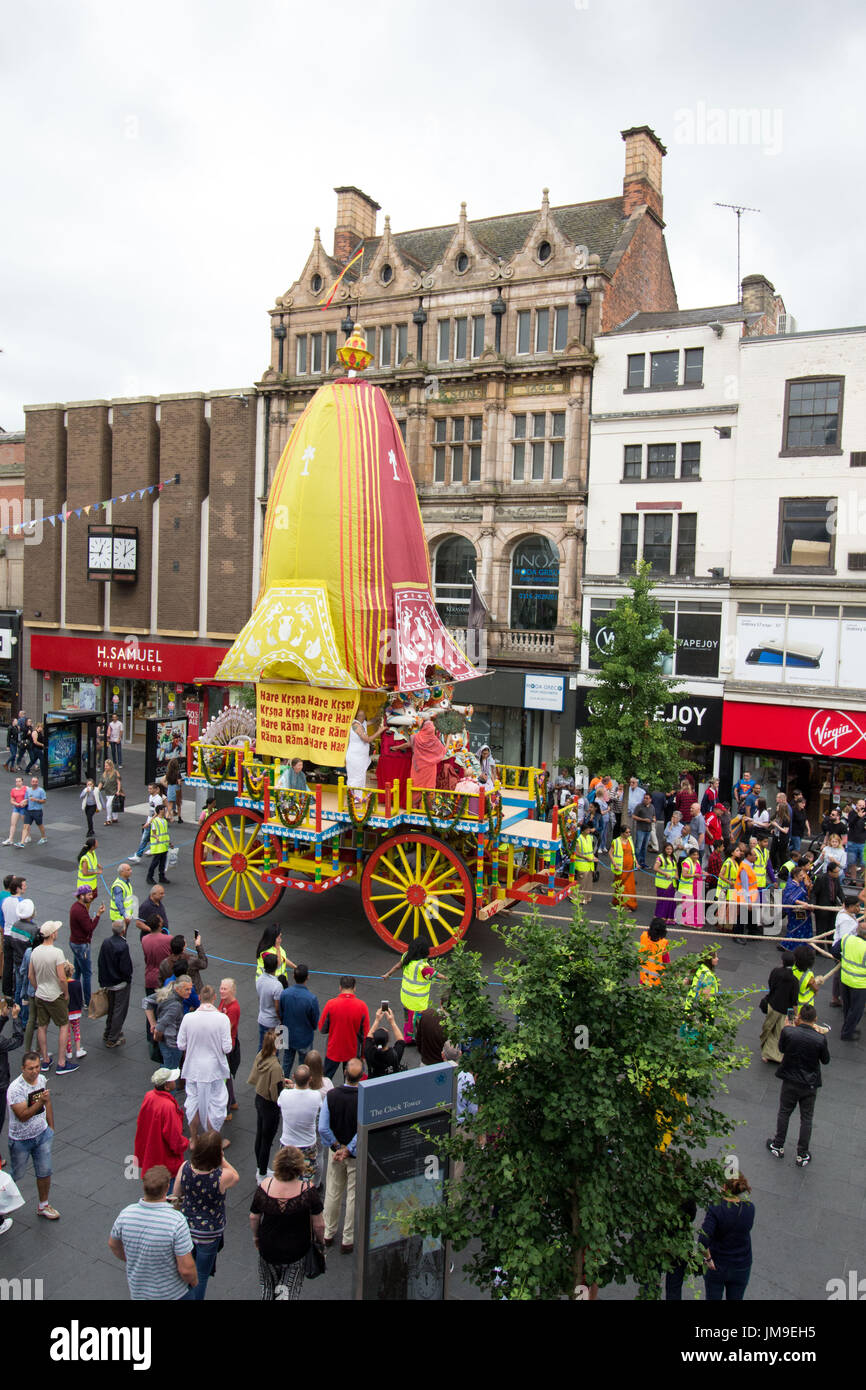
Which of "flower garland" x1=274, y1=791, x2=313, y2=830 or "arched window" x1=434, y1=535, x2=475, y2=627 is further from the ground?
"arched window" x1=434, y1=535, x2=475, y2=627

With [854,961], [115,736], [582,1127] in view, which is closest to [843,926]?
[854,961]

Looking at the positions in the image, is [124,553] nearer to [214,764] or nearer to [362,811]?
[214,764]

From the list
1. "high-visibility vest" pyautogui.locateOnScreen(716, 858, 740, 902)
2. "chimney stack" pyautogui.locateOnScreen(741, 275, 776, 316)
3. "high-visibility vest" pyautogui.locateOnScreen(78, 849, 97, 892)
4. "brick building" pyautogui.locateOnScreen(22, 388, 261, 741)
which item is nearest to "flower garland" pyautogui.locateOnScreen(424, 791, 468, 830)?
"high-visibility vest" pyautogui.locateOnScreen(78, 849, 97, 892)

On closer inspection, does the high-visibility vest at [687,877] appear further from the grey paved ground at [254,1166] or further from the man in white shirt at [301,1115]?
the man in white shirt at [301,1115]

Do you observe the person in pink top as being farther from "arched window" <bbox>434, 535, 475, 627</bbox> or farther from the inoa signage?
"arched window" <bbox>434, 535, 475, 627</bbox>

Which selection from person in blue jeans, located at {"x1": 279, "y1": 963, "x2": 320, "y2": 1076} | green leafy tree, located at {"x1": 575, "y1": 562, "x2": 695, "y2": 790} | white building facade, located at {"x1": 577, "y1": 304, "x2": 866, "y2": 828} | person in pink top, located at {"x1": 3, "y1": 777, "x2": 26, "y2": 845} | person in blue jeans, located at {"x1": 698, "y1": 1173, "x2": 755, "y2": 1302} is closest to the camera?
person in blue jeans, located at {"x1": 698, "y1": 1173, "x2": 755, "y2": 1302}

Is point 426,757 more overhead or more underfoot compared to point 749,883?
more overhead

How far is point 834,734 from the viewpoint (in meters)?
22.3

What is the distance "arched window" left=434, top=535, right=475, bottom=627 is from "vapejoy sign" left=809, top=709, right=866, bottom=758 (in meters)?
10.5

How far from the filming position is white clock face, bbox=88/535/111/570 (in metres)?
33.2

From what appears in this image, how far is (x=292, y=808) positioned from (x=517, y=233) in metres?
23.4

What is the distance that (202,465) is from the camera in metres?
31.9
